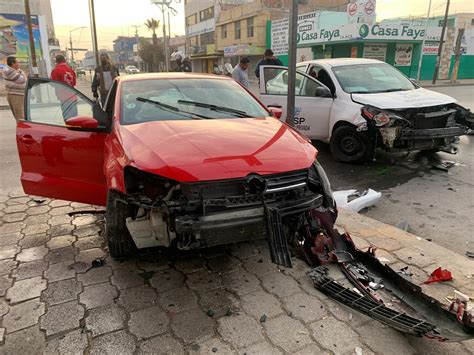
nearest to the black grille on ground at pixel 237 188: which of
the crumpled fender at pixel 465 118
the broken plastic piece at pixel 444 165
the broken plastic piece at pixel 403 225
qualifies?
the broken plastic piece at pixel 403 225

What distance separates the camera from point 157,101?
12.3 feet

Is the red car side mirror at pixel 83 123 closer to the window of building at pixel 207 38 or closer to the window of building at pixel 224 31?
A: the window of building at pixel 224 31

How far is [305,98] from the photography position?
705 cm

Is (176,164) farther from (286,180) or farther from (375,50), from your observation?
(375,50)

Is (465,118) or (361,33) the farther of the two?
(361,33)

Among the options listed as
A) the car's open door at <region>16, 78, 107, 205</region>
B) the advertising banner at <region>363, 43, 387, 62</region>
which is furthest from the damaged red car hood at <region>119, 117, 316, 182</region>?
the advertising banner at <region>363, 43, 387, 62</region>

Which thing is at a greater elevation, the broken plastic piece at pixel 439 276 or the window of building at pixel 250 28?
the window of building at pixel 250 28

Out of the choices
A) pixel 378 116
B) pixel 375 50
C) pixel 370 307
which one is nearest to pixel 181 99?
pixel 370 307

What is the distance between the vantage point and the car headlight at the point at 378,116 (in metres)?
5.67

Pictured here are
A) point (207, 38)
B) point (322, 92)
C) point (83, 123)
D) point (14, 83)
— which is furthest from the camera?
point (207, 38)

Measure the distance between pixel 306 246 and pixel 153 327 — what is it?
1471mm

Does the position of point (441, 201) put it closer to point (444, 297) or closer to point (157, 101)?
point (444, 297)

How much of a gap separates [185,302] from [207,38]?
5312 cm

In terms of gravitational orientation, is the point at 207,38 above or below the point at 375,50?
above
